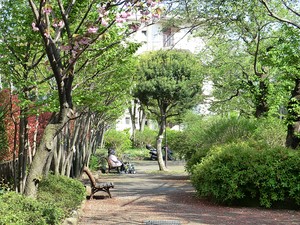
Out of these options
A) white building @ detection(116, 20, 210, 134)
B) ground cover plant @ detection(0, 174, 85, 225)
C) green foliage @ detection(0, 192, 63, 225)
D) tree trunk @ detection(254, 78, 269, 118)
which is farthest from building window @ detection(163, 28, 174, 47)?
green foliage @ detection(0, 192, 63, 225)

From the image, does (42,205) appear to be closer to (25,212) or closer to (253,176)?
(25,212)

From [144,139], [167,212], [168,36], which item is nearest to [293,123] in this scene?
[168,36]

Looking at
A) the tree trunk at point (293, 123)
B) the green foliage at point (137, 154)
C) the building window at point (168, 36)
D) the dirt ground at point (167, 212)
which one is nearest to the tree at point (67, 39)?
the dirt ground at point (167, 212)

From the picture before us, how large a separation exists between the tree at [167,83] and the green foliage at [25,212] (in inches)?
708

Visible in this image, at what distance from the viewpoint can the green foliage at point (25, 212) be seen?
560cm

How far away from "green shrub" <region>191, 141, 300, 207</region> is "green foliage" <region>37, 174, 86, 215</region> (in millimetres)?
3370

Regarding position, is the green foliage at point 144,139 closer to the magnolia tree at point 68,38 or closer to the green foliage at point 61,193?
the green foliage at point 61,193

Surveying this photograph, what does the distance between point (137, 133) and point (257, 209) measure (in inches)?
1236

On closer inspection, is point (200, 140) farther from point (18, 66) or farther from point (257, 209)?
point (18, 66)

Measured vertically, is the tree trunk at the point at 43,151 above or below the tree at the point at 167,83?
below

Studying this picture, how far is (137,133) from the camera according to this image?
138 feet

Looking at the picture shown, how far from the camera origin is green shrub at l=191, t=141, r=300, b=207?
10891 mm

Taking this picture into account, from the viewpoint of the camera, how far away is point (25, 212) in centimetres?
609

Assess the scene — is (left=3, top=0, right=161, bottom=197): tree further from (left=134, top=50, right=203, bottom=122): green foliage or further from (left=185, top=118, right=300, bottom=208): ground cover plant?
(left=134, top=50, right=203, bottom=122): green foliage
